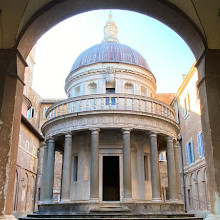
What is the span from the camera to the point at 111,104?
61.2 feet

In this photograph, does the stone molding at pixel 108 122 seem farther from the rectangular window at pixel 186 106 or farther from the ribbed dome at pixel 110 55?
the rectangular window at pixel 186 106

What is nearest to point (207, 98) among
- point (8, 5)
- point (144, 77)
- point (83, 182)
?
point (8, 5)

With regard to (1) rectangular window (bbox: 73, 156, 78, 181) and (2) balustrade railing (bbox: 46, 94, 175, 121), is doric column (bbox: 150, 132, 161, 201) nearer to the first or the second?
(2) balustrade railing (bbox: 46, 94, 175, 121)

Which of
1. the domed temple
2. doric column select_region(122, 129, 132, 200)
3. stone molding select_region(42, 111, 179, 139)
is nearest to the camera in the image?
doric column select_region(122, 129, 132, 200)

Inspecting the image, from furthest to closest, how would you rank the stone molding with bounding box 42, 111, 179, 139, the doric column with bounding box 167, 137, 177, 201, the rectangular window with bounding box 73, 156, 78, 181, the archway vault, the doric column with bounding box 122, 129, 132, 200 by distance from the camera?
1. the rectangular window with bounding box 73, 156, 78, 181
2. the doric column with bounding box 167, 137, 177, 201
3. the stone molding with bounding box 42, 111, 179, 139
4. the doric column with bounding box 122, 129, 132, 200
5. the archway vault

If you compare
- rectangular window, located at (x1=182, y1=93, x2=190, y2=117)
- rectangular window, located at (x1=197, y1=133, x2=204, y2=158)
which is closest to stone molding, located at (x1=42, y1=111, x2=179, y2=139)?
rectangular window, located at (x1=197, y1=133, x2=204, y2=158)

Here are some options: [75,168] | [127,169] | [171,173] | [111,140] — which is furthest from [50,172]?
[171,173]

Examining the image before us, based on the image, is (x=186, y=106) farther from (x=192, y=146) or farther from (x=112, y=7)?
(x=112, y=7)

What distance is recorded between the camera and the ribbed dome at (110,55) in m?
23.9

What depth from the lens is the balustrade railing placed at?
61.0ft

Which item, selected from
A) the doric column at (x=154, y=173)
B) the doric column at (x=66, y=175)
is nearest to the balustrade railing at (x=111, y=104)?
the doric column at (x=154, y=173)

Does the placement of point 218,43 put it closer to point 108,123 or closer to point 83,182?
point 108,123

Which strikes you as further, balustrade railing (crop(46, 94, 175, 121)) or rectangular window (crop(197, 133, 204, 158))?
rectangular window (crop(197, 133, 204, 158))

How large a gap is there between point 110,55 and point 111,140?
7615 millimetres
